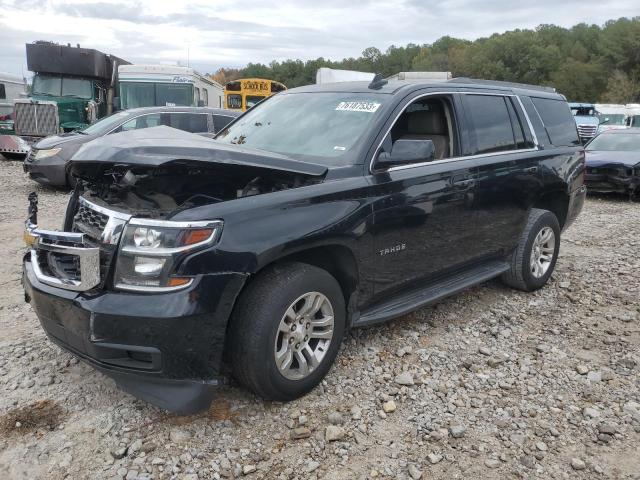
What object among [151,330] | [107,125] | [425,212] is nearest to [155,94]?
[107,125]

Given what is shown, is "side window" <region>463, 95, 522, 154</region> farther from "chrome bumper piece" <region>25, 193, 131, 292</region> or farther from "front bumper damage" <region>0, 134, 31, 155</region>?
"front bumper damage" <region>0, 134, 31, 155</region>

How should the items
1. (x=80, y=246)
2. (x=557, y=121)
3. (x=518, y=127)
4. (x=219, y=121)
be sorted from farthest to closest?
(x=219, y=121) < (x=557, y=121) < (x=518, y=127) < (x=80, y=246)

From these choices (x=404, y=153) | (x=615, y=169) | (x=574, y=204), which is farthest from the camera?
(x=615, y=169)

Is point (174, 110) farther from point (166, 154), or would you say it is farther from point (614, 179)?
point (614, 179)

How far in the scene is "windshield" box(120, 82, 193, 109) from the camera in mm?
15938

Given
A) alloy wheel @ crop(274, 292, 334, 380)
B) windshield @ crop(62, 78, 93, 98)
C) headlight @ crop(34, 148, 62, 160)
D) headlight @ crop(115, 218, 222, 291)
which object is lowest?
alloy wheel @ crop(274, 292, 334, 380)

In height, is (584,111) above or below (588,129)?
above

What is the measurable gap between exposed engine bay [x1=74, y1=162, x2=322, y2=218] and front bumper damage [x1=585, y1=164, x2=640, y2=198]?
402 inches

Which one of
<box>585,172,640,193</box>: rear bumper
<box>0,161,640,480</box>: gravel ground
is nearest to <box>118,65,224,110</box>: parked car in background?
<box>585,172,640,193</box>: rear bumper

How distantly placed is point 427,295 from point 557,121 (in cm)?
268

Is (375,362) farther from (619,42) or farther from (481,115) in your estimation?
(619,42)

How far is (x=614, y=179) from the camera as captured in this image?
448 inches

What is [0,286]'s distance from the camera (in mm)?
5117

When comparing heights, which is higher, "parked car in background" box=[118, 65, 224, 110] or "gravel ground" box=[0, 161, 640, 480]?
"parked car in background" box=[118, 65, 224, 110]
